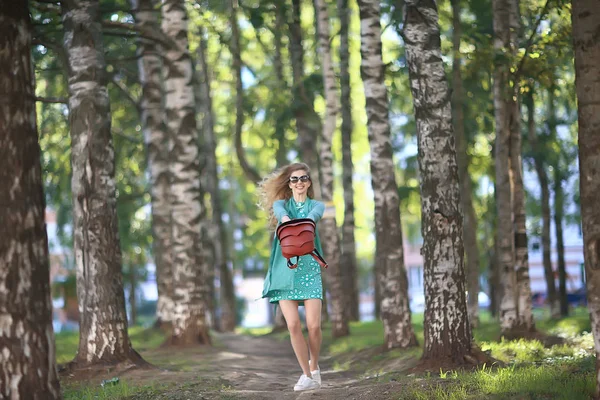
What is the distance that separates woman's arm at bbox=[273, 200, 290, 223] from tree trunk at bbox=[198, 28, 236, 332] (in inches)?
743

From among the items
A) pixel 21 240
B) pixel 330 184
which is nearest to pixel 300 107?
pixel 330 184

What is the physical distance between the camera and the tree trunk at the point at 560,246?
23.2 m

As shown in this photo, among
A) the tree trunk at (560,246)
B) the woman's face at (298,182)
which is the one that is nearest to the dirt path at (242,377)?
the woman's face at (298,182)

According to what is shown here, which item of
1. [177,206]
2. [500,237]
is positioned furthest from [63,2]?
[500,237]

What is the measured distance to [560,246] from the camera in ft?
76.2

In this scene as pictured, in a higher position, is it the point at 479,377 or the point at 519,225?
the point at 519,225

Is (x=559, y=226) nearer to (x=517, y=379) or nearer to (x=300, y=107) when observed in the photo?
(x=300, y=107)

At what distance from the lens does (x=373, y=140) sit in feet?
49.1

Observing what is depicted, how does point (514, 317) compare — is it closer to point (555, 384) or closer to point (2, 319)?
point (555, 384)

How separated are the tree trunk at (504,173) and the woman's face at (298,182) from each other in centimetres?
661

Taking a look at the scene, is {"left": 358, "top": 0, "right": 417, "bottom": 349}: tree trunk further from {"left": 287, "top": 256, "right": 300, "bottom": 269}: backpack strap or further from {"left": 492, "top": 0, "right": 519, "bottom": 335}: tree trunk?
{"left": 287, "top": 256, "right": 300, "bottom": 269}: backpack strap

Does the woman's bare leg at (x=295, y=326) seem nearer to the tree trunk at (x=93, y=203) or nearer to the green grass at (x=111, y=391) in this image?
the green grass at (x=111, y=391)

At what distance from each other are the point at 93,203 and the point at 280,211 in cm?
324

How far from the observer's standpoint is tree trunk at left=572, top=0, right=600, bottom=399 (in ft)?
A: 23.2
